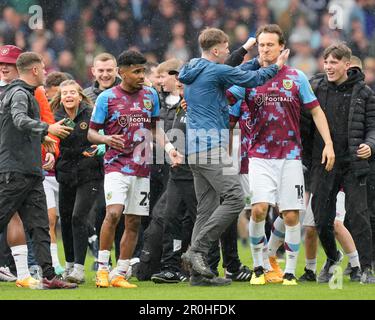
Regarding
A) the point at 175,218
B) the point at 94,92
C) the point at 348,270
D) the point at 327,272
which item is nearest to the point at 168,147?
the point at 175,218

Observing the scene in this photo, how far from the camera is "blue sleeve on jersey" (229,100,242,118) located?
468 inches

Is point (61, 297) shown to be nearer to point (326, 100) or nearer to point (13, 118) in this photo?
point (13, 118)

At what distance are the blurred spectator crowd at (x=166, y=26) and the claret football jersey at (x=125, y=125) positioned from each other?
886 cm

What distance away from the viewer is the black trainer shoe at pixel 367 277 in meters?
11.4

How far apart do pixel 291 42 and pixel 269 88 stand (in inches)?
372

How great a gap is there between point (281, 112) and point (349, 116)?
0.73 meters

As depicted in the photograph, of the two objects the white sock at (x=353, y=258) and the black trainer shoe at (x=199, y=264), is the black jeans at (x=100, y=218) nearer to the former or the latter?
the black trainer shoe at (x=199, y=264)

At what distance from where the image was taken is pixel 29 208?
36.2 ft

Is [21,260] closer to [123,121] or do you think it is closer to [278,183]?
[123,121]

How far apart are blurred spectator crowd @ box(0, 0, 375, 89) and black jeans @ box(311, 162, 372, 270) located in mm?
8673

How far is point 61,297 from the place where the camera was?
402 inches

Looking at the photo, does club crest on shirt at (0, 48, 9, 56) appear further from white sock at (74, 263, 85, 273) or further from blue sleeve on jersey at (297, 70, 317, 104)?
blue sleeve on jersey at (297, 70, 317, 104)

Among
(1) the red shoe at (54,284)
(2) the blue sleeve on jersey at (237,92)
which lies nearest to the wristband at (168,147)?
(2) the blue sleeve on jersey at (237,92)
